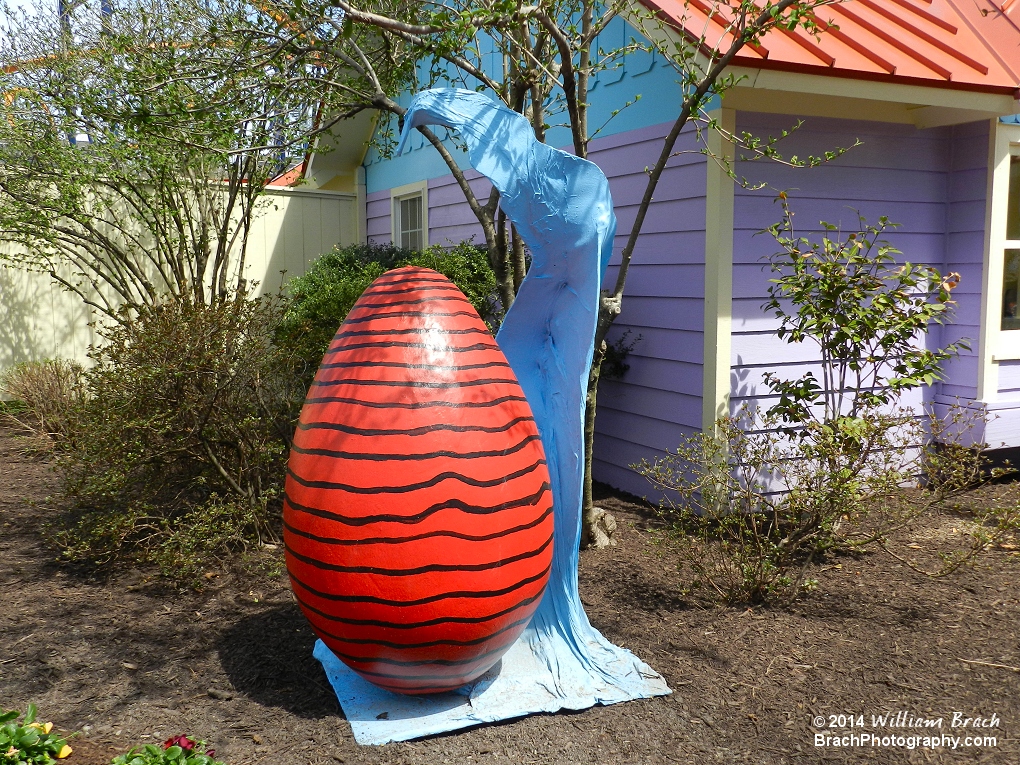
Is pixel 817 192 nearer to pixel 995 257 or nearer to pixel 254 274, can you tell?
pixel 995 257

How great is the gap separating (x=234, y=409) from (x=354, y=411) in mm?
2119

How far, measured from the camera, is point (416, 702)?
10.1ft

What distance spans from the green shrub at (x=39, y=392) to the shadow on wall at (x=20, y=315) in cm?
61

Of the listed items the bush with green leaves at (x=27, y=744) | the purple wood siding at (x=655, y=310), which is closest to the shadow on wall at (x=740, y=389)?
the purple wood siding at (x=655, y=310)

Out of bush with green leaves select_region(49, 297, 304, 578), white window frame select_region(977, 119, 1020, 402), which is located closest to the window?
white window frame select_region(977, 119, 1020, 402)

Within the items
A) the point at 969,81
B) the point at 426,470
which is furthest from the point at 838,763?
the point at 969,81

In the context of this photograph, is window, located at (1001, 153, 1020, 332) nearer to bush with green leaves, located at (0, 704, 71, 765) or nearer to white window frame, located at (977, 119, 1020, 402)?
white window frame, located at (977, 119, 1020, 402)

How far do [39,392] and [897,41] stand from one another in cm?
796

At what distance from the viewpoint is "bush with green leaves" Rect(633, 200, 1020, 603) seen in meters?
4.05

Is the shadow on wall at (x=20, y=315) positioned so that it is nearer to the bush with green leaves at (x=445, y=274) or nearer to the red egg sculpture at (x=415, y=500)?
the bush with green leaves at (x=445, y=274)

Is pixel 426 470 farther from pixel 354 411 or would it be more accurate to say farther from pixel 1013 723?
pixel 1013 723

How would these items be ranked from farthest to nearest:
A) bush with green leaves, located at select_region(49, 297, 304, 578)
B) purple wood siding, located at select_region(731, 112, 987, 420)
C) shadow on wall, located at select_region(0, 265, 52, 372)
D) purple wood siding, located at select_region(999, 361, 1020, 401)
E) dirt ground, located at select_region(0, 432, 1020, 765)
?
shadow on wall, located at select_region(0, 265, 52, 372)
purple wood siding, located at select_region(999, 361, 1020, 401)
purple wood siding, located at select_region(731, 112, 987, 420)
bush with green leaves, located at select_region(49, 297, 304, 578)
dirt ground, located at select_region(0, 432, 1020, 765)

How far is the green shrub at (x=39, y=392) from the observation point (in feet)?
25.6

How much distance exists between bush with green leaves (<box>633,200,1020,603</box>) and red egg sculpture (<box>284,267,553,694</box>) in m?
1.43
